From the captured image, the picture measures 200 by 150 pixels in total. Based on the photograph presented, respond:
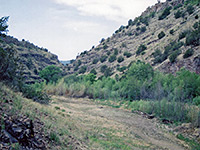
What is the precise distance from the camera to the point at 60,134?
909 cm

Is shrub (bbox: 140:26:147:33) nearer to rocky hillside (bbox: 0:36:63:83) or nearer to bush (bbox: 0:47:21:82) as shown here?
rocky hillside (bbox: 0:36:63:83)

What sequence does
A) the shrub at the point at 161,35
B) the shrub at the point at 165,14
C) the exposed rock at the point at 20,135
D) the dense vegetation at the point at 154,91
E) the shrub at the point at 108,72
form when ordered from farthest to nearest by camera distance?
the shrub at the point at 165,14, the shrub at the point at 108,72, the shrub at the point at 161,35, the dense vegetation at the point at 154,91, the exposed rock at the point at 20,135

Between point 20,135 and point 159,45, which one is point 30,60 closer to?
point 159,45

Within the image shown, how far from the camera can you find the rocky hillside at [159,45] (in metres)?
38.5

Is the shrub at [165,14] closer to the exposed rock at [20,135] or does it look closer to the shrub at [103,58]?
the shrub at [103,58]

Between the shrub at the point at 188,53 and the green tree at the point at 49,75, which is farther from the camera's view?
the green tree at the point at 49,75

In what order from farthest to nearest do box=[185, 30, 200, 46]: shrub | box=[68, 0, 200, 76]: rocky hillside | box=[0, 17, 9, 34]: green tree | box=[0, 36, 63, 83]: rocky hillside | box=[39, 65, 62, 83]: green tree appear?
box=[0, 36, 63, 83]: rocky hillside < box=[39, 65, 62, 83]: green tree < box=[68, 0, 200, 76]: rocky hillside < box=[185, 30, 200, 46]: shrub < box=[0, 17, 9, 34]: green tree

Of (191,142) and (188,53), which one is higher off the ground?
(188,53)

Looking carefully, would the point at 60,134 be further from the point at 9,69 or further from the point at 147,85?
the point at 147,85

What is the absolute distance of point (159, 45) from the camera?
53188 millimetres

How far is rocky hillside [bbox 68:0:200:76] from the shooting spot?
38469 millimetres

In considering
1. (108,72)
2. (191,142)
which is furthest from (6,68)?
(108,72)

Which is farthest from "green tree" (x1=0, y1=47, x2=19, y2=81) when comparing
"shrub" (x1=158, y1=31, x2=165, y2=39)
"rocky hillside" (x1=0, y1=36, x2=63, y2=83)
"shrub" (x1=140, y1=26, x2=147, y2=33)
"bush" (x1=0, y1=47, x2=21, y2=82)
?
"shrub" (x1=140, y1=26, x2=147, y2=33)

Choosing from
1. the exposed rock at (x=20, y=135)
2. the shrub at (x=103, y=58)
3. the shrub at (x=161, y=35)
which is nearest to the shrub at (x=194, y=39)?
the shrub at (x=161, y=35)
